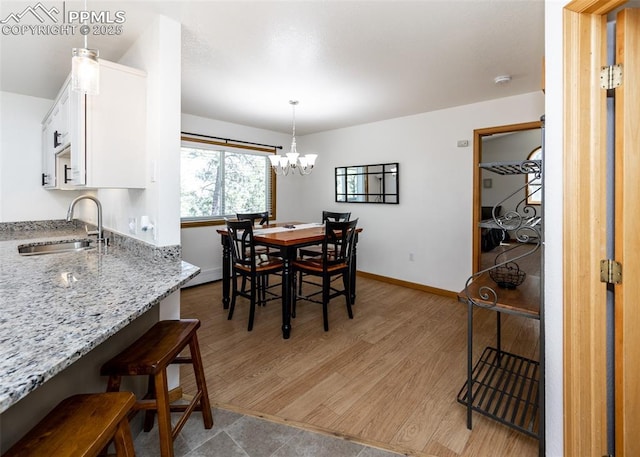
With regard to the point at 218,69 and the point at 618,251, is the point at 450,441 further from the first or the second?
the point at 218,69

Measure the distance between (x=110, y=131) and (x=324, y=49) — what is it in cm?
152

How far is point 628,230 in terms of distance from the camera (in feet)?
3.84

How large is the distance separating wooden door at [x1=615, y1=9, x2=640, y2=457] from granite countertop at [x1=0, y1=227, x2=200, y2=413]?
178 cm

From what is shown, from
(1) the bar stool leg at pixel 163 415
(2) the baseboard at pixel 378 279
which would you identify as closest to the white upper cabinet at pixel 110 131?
(1) the bar stool leg at pixel 163 415

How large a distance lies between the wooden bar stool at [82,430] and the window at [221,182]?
345 cm

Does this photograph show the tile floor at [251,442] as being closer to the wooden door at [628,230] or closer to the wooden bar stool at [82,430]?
the wooden bar stool at [82,430]

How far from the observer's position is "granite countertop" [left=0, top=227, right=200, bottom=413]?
765mm

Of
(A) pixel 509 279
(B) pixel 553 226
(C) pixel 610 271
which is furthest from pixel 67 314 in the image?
(A) pixel 509 279

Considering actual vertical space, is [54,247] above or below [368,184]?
below

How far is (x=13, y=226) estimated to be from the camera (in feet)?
10.7

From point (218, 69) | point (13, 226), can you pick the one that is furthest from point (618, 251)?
point (13, 226)

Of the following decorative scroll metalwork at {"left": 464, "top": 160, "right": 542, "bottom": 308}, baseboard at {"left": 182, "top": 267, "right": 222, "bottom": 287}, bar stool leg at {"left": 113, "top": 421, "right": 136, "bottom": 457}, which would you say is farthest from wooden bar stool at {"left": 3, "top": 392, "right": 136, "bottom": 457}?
baseboard at {"left": 182, "top": 267, "right": 222, "bottom": 287}

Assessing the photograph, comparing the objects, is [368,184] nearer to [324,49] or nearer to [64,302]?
[324,49]

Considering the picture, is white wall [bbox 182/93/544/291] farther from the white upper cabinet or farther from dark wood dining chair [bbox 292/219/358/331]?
the white upper cabinet
